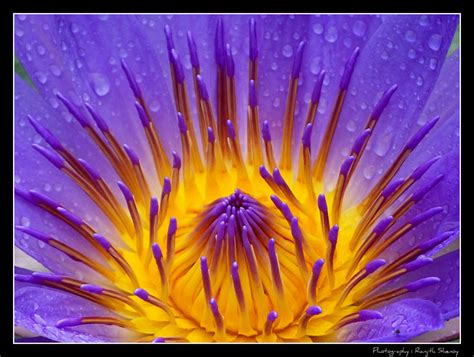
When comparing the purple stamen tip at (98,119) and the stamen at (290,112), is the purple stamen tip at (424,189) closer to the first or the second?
the stamen at (290,112)

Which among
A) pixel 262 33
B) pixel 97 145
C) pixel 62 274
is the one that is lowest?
pixel 62 274

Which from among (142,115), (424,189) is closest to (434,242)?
(424,189)

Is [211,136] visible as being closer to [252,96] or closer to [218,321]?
[252,96]

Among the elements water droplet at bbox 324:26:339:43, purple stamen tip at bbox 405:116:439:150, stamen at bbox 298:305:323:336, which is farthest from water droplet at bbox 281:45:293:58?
stamen at bbox 298:305:323:336

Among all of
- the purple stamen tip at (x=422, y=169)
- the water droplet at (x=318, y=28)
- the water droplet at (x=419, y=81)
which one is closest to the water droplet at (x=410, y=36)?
the water droplet at (x=419, y=81)
